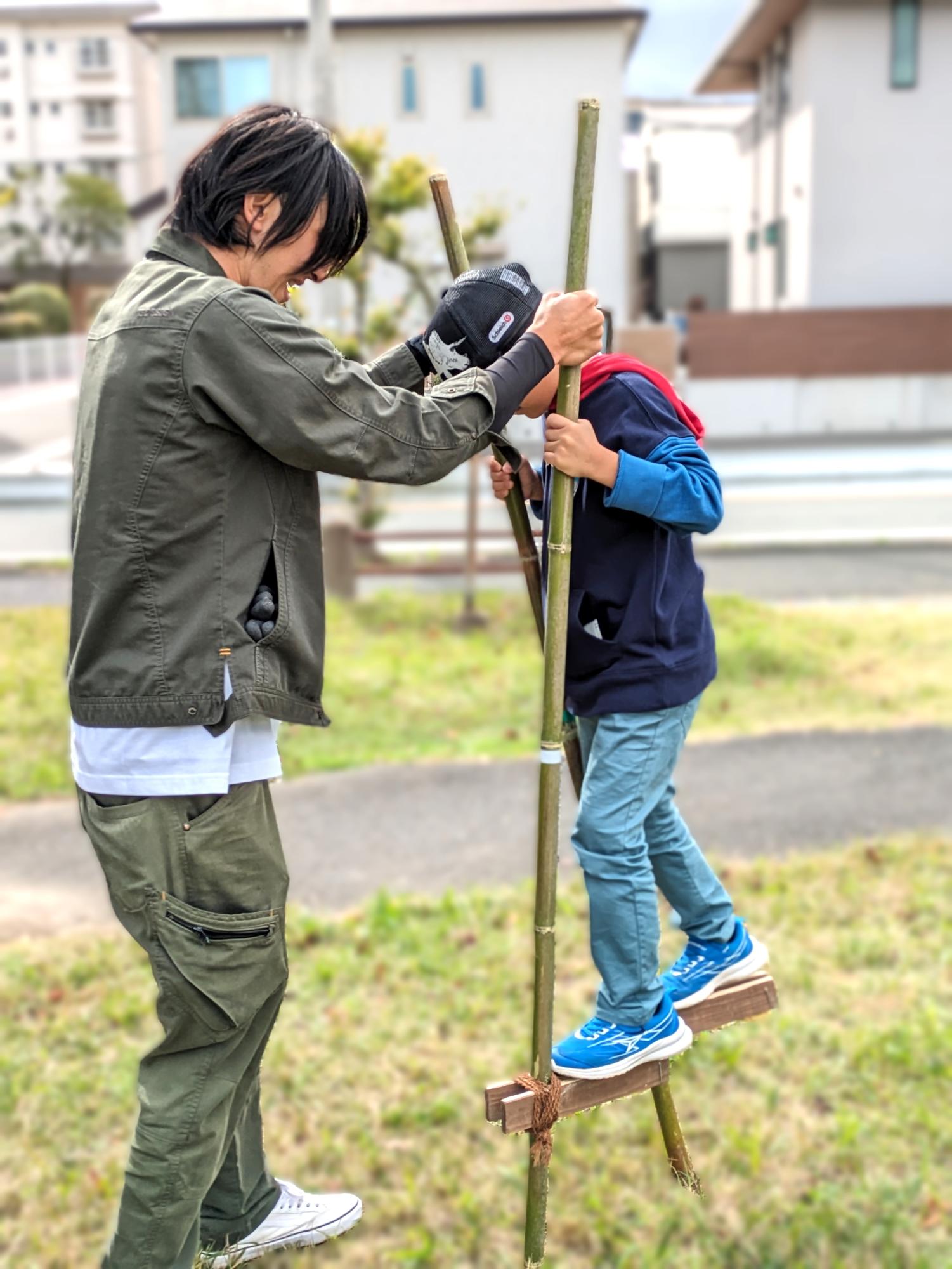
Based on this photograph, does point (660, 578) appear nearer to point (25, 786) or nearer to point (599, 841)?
point (599, 841)

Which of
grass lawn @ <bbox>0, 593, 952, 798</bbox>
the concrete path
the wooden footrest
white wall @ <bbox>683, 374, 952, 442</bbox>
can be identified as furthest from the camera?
white wall @ <bbox>683, 374, 952, 442</bbox>

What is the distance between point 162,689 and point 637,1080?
1291 mm

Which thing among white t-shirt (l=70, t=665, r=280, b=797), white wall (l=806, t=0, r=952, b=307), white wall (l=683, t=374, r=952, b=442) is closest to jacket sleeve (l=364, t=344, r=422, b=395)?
white t-shirt (l=70, t=665, r=280, b=797)

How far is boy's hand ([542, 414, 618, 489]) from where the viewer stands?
8.15 ft

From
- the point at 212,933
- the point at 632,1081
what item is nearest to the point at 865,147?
the point at 632,1081

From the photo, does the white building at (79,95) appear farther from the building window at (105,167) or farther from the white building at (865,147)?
the white building at (865,147)

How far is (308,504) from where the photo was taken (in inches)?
102

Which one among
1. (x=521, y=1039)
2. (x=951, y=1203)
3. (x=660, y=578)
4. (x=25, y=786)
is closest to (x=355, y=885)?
(x=521, y=1039)

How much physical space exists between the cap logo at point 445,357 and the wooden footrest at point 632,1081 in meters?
1.38

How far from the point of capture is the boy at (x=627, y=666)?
2646 millimetres

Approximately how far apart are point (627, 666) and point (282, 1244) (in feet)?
4.95

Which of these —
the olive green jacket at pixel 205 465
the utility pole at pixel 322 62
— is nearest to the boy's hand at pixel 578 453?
the olive green jacket at pixel 205 465

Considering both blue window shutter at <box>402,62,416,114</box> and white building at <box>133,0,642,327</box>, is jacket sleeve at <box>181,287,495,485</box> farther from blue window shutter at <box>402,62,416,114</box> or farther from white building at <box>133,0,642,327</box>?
blue window shutter at <box>402,62,416,114</box>

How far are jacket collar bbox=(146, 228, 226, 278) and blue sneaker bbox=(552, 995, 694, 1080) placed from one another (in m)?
1.68
